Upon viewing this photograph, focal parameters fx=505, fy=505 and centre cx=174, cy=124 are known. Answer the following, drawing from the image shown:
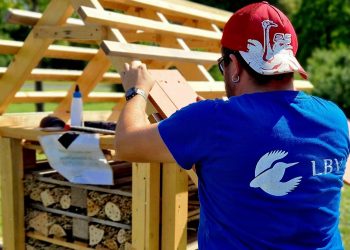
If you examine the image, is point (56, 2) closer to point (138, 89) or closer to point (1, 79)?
point (1, 79)

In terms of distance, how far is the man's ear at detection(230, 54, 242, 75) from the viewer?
1.81 m

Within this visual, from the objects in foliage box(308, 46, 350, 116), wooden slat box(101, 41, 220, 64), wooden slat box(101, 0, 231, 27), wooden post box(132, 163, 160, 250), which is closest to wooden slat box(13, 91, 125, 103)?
wooden slat box(101, 0, 231, 27)

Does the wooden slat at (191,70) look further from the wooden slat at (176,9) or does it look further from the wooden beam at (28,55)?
the wooden beam at (28,55)

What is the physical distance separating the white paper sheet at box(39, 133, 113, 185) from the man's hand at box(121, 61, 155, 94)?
3.73 feet

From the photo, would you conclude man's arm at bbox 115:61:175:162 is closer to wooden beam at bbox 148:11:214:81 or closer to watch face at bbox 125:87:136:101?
watch face at bbox 125:87:136:101

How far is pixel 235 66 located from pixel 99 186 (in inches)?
77.9

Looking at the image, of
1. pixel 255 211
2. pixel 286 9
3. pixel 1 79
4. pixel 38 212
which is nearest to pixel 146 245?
pixel 38 212

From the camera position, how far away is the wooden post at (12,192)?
377 centimetres

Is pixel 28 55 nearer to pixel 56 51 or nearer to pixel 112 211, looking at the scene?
pixel 56 51

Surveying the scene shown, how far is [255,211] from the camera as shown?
1.70 m

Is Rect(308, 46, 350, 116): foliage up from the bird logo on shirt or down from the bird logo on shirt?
up

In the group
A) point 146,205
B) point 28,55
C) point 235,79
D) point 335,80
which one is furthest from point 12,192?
point 335,80

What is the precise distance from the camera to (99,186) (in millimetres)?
3537

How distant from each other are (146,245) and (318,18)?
23486mm
